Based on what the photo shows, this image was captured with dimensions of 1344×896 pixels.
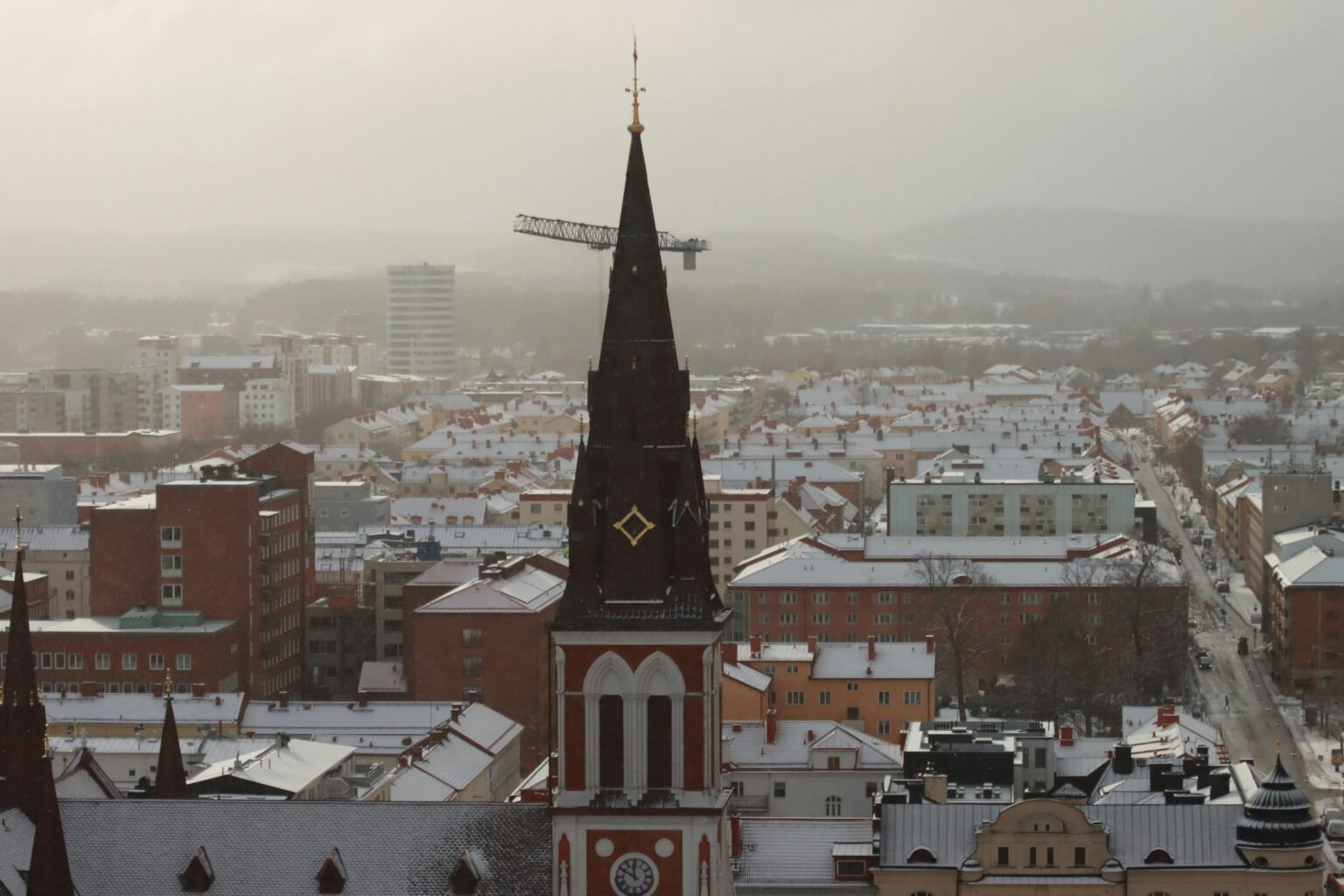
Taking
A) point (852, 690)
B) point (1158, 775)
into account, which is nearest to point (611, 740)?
point (1158, 775)

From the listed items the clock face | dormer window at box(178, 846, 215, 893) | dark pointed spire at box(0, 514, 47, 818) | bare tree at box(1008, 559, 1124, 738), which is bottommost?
bare tree at box(1008, 559, 1124, 738)

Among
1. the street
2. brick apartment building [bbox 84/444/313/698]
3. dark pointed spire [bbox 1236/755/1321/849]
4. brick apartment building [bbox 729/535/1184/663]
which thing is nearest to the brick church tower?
dark pointed spire [bbox 1236/755/1321/849]

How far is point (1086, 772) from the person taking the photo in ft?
172

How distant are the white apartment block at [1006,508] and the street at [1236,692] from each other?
196 inches

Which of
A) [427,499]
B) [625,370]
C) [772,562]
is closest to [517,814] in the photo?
[625,370]

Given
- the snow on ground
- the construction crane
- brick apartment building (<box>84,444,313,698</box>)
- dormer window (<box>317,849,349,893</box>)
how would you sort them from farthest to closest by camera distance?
the construction crane < brick apartment building (<box>84,444,313,698</box>) < the snow on ground < dormer window (<box>317,849,349,893</box>)

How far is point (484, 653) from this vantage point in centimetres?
6925

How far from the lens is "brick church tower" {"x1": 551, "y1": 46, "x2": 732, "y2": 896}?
31.0 meters

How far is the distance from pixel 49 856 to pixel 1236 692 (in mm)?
56324

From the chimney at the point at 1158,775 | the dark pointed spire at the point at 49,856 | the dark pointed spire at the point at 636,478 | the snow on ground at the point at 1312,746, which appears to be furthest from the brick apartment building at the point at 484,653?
the dark pointed spire at the point at 636,478

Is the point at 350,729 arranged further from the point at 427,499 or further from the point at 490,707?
the point at 427,499

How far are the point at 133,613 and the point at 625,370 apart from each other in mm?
46088

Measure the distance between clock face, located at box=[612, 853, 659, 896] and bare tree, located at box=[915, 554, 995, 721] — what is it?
163 ft

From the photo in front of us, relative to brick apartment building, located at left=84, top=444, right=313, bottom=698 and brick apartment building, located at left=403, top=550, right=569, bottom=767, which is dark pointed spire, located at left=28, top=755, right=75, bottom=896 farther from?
brick apartment building, located at left=84, top=444, right=313, bottom=698
